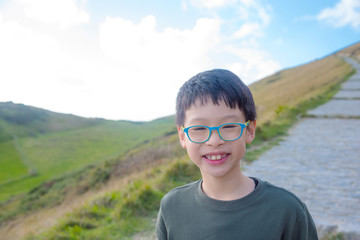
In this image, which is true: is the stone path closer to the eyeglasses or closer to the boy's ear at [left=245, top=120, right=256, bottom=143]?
the boy's ear at [left=245, top=120, right=256, bottom=143]

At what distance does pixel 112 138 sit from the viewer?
40000 millimetres

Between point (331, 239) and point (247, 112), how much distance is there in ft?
7.11

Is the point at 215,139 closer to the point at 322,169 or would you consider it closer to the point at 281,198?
the point at 281,198

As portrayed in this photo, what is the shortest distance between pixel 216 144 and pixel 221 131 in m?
0.08

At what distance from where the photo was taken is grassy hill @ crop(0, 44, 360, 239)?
152 inches

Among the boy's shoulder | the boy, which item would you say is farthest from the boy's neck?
the boy's shoulder

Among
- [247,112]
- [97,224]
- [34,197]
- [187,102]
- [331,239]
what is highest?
[187,102]

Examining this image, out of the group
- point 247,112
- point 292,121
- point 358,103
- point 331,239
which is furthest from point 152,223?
point 358,103

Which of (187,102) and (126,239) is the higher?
(187,102)

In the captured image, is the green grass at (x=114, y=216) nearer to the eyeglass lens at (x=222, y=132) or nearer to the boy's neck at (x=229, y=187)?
the boy's neck at (x=229, y=187)

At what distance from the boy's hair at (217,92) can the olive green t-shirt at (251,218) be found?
454mm

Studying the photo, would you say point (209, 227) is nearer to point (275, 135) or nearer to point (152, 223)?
point (152, 223)

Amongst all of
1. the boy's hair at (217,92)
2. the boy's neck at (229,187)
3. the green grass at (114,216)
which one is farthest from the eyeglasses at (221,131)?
the green grass at (114,216)

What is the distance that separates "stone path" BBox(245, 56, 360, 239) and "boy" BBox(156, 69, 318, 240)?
195 centimetres
